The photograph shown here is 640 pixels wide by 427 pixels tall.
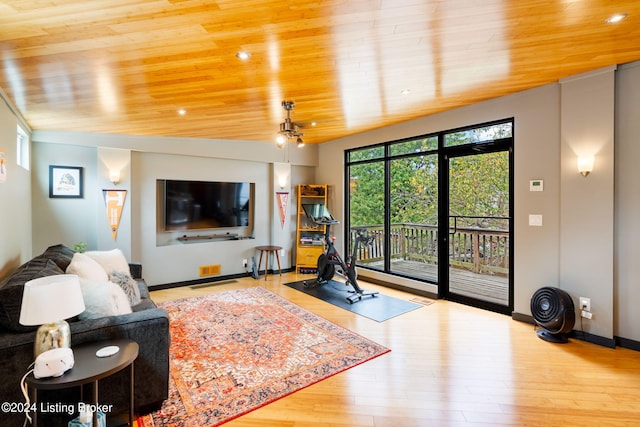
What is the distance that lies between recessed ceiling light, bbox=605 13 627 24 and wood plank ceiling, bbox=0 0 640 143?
5 centimetres

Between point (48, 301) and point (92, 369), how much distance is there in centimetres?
44

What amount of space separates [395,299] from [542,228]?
216 cm

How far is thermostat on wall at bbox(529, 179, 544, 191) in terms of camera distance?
362 cm

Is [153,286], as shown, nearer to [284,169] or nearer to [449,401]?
[284,169]

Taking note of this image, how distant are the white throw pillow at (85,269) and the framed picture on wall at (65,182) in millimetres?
2247

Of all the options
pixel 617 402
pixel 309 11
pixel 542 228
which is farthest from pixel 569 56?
pixel 617 402

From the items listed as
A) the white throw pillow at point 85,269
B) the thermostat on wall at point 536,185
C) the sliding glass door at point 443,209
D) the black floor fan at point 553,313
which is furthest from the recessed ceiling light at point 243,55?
the black floor fan at point 553,313

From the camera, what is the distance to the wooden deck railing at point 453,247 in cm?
490

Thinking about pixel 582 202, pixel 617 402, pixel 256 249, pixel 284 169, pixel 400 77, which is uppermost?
pixel 400 77

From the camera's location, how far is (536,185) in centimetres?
366

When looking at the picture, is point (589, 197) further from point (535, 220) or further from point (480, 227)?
point (480, 227)

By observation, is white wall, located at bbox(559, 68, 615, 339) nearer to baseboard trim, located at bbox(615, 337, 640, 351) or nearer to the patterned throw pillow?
baseboard trim, located at bbox(615, 337, 640, 351)

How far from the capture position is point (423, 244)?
5.87 metres

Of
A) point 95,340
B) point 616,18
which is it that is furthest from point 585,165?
point 95,340
